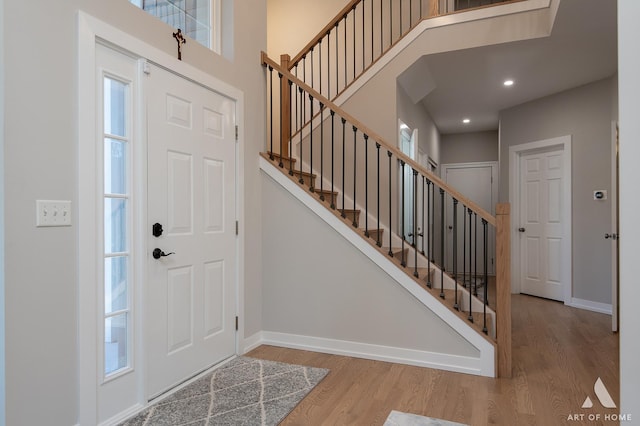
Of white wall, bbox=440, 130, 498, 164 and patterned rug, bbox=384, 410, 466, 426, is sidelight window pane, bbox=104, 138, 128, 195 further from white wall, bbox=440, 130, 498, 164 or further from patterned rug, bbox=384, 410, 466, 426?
white wall, bbox=440, 130, 498, 164

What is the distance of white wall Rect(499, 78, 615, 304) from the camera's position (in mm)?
4469

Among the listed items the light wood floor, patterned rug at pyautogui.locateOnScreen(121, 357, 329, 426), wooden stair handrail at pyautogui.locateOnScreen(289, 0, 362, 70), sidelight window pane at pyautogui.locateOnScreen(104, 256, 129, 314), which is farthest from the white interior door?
sidelight window pane at pyautogui.locateOnScreen(104, 256, 129, 314)

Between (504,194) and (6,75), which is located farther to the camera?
(504,194)

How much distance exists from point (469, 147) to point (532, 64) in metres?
3.34

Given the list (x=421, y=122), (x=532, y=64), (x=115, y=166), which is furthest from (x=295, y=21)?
(x=115, y=166)

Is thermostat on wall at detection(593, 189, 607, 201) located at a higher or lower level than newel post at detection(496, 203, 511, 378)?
higher

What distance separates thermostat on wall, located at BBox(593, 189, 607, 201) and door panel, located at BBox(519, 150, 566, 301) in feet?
1.31

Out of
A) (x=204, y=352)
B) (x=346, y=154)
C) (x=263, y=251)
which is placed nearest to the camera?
(x=204, y=352)

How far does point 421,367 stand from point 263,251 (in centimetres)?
150

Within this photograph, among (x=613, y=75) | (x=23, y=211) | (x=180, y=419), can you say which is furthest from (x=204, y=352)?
(x=613, y=75)

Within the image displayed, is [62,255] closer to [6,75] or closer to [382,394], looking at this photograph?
[6,75]

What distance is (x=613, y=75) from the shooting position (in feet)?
14.1

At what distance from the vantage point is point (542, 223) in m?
5.21

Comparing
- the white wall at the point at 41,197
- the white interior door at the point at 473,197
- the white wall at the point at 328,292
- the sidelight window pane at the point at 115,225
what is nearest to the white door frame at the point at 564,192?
the white interior door at the point at 473,197
